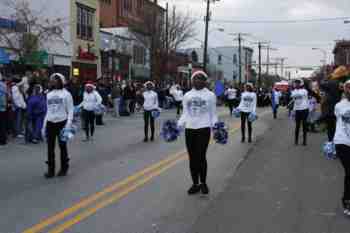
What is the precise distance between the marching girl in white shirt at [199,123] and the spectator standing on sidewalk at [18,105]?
846cm

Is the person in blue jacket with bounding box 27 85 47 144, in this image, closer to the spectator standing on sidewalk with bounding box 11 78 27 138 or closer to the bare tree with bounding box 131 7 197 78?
the spectator standing on sidewalk with bounding box 11 78 27 138

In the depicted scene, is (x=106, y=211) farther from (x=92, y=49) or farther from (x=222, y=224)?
(x=92, y=49)

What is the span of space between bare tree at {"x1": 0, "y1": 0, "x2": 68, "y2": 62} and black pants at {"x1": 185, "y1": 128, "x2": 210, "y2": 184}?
1933cm

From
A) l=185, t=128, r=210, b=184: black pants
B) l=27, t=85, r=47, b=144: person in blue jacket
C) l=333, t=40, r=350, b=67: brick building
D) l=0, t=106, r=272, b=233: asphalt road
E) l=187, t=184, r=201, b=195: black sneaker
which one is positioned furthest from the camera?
l=333, t=40, r=350, b=67: brick building

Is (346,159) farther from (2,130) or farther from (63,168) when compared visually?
(2,130)

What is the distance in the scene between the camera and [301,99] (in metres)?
14.8

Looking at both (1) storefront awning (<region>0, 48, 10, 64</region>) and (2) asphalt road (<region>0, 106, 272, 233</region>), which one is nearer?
(2) asphalt road (<region>0, 106, 272, 233</region>)

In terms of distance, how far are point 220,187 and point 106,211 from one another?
228 cm

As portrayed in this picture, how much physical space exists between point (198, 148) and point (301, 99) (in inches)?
292

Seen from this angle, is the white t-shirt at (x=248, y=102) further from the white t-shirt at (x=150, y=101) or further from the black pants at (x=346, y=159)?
the black pants at (x=346, y=159)

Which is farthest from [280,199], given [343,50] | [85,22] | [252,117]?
[343,50]

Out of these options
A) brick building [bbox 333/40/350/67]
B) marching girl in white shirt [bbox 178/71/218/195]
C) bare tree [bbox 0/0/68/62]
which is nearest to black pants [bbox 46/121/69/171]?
marching girl in white shirt [bbox 178/71/218/195]

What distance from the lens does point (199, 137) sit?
808cm

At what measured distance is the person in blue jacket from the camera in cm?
1517
